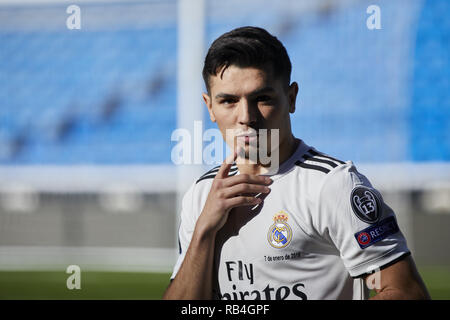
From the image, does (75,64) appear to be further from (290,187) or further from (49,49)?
(290,187)

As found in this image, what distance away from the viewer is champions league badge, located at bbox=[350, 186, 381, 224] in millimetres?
1124

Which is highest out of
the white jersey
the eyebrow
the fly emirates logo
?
the eyebrow

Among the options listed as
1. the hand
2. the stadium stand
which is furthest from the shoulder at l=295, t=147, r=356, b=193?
the stadium stand

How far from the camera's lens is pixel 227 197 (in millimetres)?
1234

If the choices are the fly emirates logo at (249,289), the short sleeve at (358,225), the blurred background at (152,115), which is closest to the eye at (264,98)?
the short sleeve at (358,225)

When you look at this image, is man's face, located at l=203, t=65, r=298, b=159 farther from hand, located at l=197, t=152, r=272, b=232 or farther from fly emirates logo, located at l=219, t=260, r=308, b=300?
fly emirates logo, located at l=219, t=260, r=308, b=300

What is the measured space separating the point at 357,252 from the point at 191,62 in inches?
170

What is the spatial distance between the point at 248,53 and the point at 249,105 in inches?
5.4

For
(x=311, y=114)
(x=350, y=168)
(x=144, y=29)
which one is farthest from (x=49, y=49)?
(x=350, y=168)

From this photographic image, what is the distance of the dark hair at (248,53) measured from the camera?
1.27 metres

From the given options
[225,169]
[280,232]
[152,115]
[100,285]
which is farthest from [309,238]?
[152,115]

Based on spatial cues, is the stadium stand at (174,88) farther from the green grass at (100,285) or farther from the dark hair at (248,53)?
the dark hair at (248,53)

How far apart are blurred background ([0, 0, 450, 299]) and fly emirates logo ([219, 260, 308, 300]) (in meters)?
3.82

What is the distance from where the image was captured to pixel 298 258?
3.92 ft
